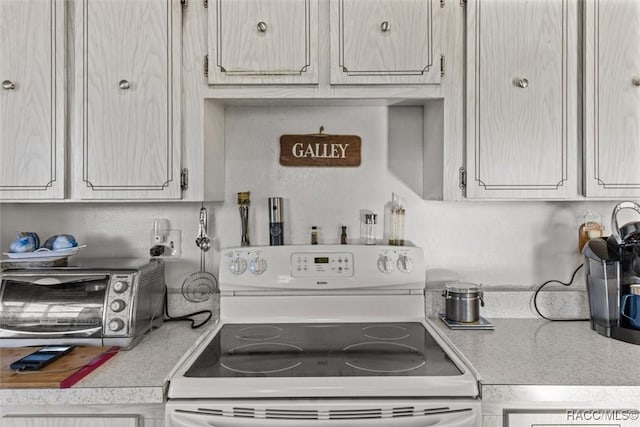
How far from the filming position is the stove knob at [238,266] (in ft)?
5.39

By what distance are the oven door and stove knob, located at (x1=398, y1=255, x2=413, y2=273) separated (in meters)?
0.61

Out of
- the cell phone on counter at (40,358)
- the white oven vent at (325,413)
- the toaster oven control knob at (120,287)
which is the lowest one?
the white oven vent at (325,413)

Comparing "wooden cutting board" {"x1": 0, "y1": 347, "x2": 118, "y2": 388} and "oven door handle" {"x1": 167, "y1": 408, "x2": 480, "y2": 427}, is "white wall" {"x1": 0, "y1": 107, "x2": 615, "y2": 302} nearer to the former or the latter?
"wooden cutting board" {"x1": 0, "y1": 347, "x2": 118, "y2": 388}

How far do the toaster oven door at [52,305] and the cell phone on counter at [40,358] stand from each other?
0.07m

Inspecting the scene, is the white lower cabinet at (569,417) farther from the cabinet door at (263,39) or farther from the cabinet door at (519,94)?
the cabinet door at (263,39)

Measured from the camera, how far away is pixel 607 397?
111 centimetres

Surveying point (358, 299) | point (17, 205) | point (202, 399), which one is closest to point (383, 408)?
point (202, 399)

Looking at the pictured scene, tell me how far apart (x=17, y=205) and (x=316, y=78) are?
1.42m

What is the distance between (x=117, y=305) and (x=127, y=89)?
75 cm

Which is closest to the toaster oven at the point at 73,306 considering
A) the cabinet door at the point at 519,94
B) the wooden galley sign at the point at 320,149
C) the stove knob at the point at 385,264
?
the wooden galley sign at the point at 320,149

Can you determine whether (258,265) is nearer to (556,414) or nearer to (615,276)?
(556,414)

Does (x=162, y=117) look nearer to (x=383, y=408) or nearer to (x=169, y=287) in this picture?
(x=169, y=287)

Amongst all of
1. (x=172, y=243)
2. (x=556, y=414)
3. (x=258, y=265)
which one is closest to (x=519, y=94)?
(x=556, y=414)

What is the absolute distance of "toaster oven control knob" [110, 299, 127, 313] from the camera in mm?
1377
